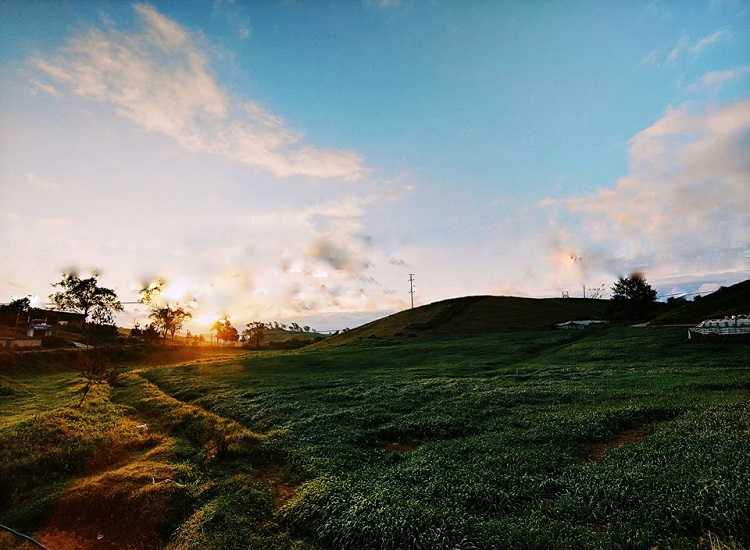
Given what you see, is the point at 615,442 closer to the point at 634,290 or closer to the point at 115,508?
the point at 115,508


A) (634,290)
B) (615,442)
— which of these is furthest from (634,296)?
(615,442)

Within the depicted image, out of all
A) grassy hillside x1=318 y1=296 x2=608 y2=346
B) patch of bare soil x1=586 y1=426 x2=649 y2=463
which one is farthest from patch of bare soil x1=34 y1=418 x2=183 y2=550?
grassy hillside x1=318 y1=296 x2=608 y2=346

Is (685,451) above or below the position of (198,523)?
above

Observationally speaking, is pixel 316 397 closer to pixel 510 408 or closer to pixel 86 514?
pixel 510 408

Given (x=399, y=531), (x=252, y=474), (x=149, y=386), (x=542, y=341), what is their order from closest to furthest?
(x=399, y=531) → (x=252, y=474) → (x=149, y=386) → (x=542, y=341)

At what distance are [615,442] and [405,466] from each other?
31.0 ft

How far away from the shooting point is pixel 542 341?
7225cm

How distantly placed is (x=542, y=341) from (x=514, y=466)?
60.9m

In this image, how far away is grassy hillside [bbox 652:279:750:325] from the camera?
240 ft

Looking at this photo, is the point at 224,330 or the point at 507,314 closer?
the point at 507,314

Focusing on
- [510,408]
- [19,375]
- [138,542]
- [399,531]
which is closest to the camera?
[399,531]

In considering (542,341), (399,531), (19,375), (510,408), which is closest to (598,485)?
(399,531)

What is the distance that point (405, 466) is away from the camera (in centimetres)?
1767

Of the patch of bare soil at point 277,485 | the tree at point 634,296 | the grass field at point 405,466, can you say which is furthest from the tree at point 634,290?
the patch of bare soil at point 277,485
